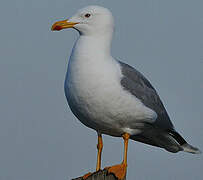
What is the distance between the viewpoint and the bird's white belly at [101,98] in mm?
7301

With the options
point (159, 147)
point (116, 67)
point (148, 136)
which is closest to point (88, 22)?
point (116, 67)

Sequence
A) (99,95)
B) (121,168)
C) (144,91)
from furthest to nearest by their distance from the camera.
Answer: (144,91)
(121,168)
(99,95)

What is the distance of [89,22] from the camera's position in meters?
7.75

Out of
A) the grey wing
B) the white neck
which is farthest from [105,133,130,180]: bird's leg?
the white neck

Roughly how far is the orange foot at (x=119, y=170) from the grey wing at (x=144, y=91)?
1030 millimetres

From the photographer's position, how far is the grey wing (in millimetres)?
7715

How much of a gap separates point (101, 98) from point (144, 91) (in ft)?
3.50

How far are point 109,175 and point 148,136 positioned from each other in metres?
1.76

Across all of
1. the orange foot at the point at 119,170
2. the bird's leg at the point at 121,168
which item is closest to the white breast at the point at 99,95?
the bird's leg at the point at 121,168

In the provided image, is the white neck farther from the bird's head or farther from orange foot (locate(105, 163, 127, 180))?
orange foot (locate(105, 163, 127, 180))

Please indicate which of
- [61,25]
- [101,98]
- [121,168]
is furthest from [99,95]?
[61,25]

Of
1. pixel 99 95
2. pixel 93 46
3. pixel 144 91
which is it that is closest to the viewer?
pixel 99 95

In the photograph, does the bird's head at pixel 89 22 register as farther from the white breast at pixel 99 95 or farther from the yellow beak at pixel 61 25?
the white breast at pixel 99 95

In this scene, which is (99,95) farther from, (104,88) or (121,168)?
(121,168)
